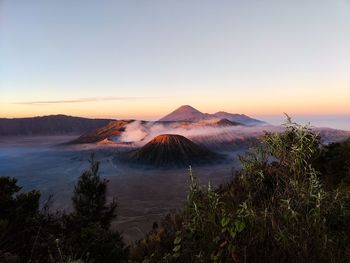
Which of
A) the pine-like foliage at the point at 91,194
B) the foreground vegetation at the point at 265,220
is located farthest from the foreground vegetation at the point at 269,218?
the pine-like foliage at the point at 91,194

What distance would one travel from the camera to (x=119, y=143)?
13800 centimetres

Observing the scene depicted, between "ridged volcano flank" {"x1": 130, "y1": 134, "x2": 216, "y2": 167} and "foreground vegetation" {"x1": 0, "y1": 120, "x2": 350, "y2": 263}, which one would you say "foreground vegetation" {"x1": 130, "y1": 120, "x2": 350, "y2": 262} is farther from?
"ridged volcano flank" {"x1": 130, "y1": 134, "x2": 216, "y2": 167}

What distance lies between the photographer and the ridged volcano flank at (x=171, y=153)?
10556 cm

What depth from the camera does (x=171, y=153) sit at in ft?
355

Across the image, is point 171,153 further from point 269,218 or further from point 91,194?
point 269,218

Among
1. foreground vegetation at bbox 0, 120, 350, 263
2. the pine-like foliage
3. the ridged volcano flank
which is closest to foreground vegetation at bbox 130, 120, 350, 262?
foreground vegetation at bbox 0, 120, 350, 263

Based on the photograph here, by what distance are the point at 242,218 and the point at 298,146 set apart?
1263 mm

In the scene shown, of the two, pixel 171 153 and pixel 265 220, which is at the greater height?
pixel 265 220

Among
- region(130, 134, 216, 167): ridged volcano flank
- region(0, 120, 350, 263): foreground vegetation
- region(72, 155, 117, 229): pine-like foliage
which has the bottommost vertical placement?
region(130, 134, 216, 167): ridged volcano flank

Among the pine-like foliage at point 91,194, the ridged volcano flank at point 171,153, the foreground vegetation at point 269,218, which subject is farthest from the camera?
the ridged volcano flank at point 171,153

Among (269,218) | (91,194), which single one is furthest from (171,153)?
(269,218)

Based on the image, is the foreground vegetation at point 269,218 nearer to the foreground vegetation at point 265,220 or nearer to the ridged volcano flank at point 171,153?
the foreground vegetation at point 265,220

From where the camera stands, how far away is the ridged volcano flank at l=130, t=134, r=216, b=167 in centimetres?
10556

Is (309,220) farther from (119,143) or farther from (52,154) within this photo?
(52,154)
